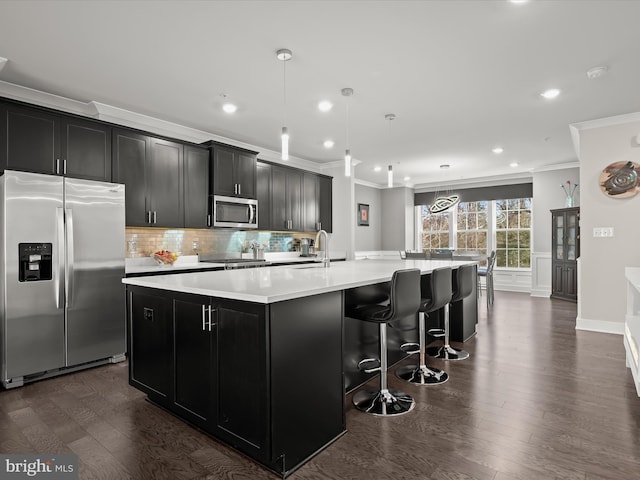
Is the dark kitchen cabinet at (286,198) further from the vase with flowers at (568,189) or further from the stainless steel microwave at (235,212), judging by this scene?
the vase with flowers at (568,189)

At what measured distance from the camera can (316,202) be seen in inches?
269

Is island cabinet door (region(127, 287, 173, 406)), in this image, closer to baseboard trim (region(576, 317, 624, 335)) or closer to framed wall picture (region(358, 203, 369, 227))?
baseboard trim (region(576, 317, 624, 335))

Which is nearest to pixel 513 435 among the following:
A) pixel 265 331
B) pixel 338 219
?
pixel 265 331

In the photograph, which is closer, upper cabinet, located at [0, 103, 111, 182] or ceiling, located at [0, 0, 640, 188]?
ceiling, located at [0, 0, 640, 188]

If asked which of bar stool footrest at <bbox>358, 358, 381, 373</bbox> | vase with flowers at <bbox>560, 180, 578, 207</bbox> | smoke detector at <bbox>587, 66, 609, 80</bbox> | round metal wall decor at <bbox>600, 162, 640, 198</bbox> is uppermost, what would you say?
smoke detector at <bbox>587, 66, 609, 80</bbox>

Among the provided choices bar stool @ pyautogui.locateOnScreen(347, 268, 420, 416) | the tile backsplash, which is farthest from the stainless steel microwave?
bar stool @ pyautogui.locateOnScreen(347, 268, 420, 416)

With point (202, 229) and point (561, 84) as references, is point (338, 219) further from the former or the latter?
point (561, 84)

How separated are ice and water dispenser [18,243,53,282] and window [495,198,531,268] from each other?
27.0 feet

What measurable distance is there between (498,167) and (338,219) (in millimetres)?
3500

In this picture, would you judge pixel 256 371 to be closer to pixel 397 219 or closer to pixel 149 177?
pixel 149 177

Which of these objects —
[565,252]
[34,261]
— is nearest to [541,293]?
[565,252]

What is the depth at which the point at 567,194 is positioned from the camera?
7188 mm

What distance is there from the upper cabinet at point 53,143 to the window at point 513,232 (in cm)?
780

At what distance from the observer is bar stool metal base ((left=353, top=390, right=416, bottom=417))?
244 centimetres
